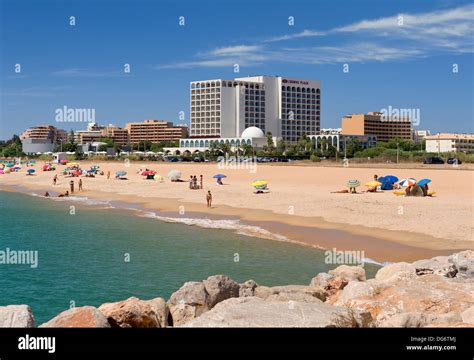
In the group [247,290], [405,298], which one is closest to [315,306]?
[405,298]

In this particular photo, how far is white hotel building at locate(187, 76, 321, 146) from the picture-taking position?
611ft

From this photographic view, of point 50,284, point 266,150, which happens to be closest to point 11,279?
point 50,284

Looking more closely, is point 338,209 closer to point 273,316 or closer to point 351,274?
A: point 351,274

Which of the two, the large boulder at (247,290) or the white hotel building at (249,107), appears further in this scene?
the white hotel building at (249,107)

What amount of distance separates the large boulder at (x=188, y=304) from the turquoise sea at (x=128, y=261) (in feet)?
13.8

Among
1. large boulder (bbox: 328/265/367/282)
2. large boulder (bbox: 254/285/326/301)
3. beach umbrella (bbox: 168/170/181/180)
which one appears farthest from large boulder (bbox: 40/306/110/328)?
beach umbrella (bbox: 168/170/181/180)

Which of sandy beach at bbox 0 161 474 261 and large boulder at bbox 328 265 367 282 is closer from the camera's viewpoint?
large boulder at bbox 328 265 367 282

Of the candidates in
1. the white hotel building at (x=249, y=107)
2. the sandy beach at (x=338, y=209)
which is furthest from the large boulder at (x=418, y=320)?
the white hotel building at (x=249, y=107)

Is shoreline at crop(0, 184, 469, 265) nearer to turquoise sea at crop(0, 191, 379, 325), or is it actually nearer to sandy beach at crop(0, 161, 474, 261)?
sandy beach at crop(0, 161, 474, 261)

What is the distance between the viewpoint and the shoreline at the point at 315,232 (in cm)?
2202

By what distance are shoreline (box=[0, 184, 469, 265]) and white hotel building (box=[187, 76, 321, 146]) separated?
144m

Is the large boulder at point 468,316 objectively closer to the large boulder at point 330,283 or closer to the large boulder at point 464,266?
the large boulder at point 330,283
